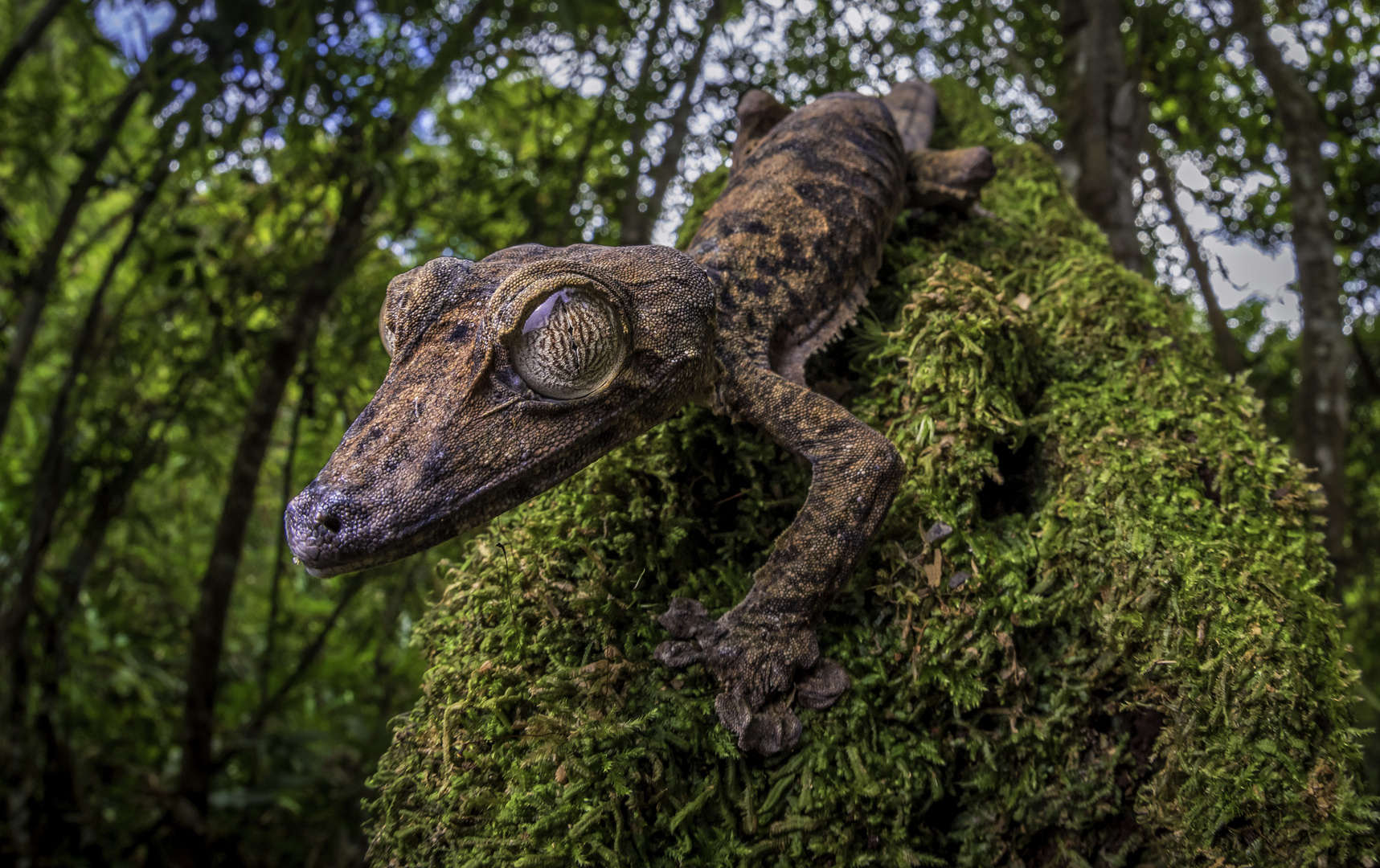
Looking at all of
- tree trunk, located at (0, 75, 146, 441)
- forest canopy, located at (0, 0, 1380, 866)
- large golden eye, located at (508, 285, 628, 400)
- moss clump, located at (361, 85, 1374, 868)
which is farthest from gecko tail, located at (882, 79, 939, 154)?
tree trunk, located at (0, 75, 146, 441)

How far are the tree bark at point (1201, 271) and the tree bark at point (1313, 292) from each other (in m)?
0.84

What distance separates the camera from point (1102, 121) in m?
5.11

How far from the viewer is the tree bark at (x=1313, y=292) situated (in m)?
4.89

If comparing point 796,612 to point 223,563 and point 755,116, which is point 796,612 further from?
point 223,563

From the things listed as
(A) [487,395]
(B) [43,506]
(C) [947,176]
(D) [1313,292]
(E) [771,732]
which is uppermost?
(D) [1313,292]

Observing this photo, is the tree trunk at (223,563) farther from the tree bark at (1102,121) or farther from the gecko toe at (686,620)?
the tree bark at (1102,121)

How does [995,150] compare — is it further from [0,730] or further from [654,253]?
[0,730]

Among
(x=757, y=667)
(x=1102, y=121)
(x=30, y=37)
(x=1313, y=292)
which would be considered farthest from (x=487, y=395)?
(x=1313, y=292)

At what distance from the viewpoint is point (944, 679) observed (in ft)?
7.79

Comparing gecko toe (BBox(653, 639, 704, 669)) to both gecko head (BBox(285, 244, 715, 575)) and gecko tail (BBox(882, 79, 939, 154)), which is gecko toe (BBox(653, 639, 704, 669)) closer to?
gecko head (BBox(285, 244, 715, 575))

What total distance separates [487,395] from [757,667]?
3.79 ft

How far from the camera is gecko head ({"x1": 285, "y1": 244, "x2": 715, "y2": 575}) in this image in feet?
5.85

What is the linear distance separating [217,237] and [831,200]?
16.7 feet

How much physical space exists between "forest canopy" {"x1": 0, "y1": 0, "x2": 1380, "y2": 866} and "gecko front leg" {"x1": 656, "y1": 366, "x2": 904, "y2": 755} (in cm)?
208
